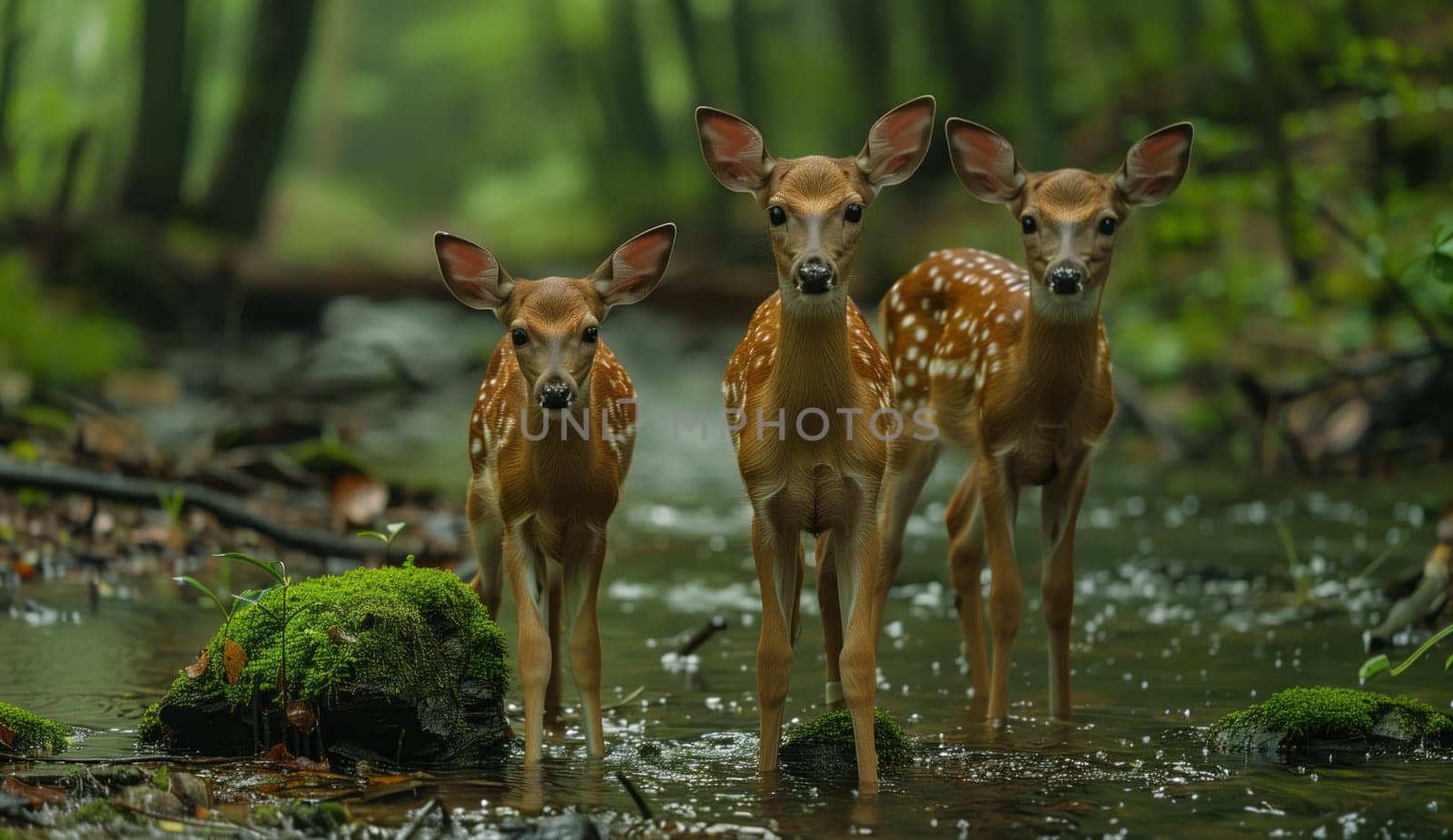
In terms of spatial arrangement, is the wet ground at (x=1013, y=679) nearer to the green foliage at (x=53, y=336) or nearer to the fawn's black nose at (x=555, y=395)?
the fawn's black nose at (x=555, y=395)

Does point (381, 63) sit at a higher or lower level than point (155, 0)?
higher

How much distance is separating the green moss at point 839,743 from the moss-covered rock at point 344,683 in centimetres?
104

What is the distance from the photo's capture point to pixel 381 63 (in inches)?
1801

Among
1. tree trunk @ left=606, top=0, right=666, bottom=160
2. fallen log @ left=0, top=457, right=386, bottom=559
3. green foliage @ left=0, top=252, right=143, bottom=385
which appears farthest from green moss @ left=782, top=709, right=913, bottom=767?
tree trunk @ left=606, top=0, right=666, bottom=160

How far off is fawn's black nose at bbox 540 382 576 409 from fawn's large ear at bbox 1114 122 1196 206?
2.36 meters

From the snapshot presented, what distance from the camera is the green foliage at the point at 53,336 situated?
14.9 metres

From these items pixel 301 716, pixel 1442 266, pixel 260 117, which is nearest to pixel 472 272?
pixel 301 716

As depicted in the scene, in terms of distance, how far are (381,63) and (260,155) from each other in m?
26.6

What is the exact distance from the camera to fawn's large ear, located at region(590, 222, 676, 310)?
17.9 feet

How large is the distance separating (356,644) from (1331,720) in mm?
3261

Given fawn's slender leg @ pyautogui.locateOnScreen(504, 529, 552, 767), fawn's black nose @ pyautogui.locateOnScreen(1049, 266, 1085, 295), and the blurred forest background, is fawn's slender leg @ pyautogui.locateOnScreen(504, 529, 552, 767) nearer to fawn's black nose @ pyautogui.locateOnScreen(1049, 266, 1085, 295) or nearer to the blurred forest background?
the blurred forest background

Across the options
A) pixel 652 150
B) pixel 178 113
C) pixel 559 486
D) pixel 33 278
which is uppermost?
pixel 652 150

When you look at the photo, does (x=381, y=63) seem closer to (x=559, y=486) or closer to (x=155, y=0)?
(x=155, y=0)

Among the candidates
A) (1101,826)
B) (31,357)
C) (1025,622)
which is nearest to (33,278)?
(31,357)
